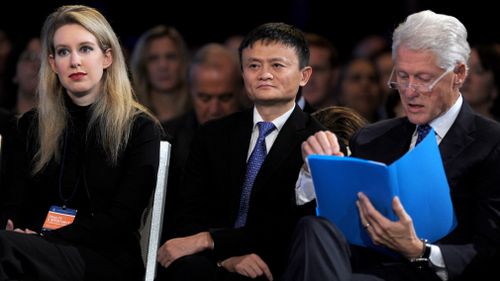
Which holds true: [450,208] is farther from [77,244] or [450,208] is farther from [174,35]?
[174,35]

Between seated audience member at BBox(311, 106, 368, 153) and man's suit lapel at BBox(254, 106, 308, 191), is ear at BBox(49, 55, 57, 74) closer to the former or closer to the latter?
man's suit lapel at BBox(254, 106, 308, 191)

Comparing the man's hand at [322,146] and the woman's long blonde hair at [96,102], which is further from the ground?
the woman's long blonde hair at [96,102]

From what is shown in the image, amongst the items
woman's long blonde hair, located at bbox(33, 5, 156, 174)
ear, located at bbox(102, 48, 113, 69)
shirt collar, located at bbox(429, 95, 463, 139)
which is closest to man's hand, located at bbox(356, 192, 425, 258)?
shirt collar, located at bbox(429, 95, 463, 139)

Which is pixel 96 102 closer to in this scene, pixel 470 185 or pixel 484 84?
pixel 470 185

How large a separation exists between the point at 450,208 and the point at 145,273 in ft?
4.11

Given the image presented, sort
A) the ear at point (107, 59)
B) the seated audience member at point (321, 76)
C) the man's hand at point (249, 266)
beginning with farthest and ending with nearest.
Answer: the seated audience member at point (321, 76) → the ear at point (107, 59) → the man's hand at point (249, 266)

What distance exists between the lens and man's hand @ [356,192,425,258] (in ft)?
10.1

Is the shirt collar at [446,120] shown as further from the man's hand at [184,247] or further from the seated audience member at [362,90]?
the seated audience member at [362,90]

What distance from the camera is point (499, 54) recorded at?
18.6 feet

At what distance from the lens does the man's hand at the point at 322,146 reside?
10.7ft

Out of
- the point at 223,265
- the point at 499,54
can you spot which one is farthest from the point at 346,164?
the point at 499,54

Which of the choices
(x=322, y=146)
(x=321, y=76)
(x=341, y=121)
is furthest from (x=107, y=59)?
(x=321, y=76)

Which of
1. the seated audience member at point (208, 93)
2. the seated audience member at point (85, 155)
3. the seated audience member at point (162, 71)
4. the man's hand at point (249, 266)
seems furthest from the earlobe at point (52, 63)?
the seated audience member at point (162, 71)

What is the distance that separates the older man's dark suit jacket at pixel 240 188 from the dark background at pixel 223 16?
344 cm
